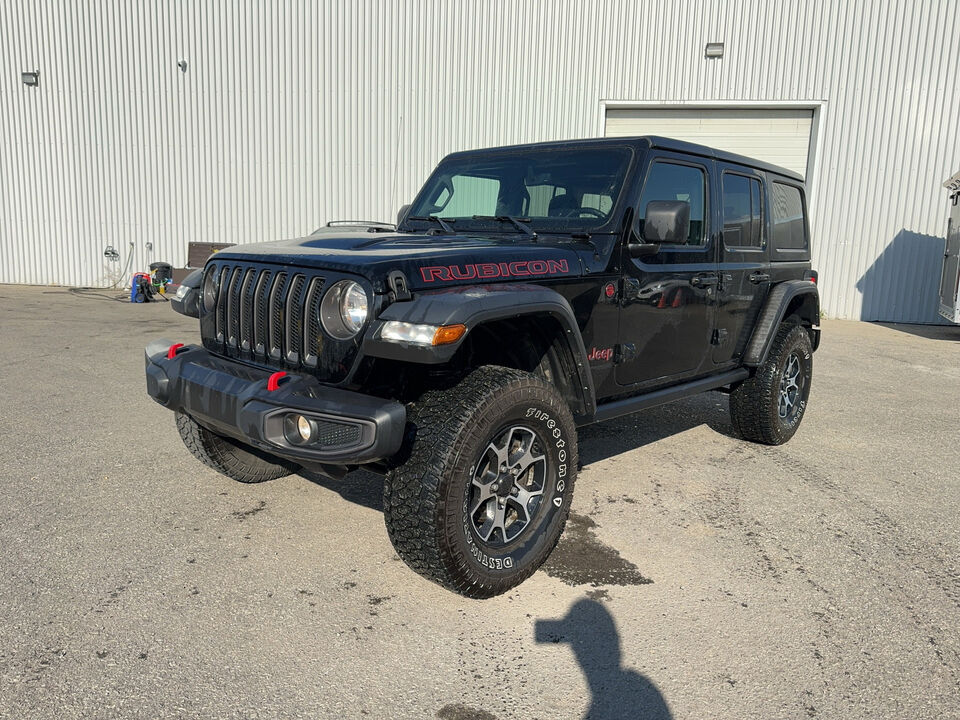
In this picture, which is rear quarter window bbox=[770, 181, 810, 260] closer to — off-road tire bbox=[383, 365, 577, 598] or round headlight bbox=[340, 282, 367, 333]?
off-road tire bbox=[383, 365, 577, 598]

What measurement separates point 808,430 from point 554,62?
32.0 feet

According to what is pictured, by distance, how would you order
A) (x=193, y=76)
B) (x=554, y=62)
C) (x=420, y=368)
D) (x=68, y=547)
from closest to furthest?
1. (x=420, y=368)
2. (x=68, y=547)
3. (x=554, y=62)
4. (x=193, y=76)

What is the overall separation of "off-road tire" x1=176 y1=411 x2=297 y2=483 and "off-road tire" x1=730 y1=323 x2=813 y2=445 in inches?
120

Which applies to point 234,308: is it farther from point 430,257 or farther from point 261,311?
point 430,257

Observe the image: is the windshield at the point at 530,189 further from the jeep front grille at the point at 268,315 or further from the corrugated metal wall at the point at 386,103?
the corrugated metal wall at the point at 386,103

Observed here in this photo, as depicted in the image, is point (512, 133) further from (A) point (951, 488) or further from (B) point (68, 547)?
(B) point (68, 547)

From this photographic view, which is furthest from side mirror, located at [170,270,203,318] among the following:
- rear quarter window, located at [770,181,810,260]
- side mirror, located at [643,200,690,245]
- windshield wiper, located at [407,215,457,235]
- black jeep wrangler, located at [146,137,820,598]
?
rear quarter window, located at [770,181,810,260]

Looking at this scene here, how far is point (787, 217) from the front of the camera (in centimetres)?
504

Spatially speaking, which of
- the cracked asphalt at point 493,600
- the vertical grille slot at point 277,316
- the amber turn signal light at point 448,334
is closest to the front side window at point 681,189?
the amber turn signal light at point 448,334

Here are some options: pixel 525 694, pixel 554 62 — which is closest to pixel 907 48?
pixel 554 62

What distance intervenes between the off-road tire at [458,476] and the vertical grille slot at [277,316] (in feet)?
2.02

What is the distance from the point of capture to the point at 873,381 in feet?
25.1

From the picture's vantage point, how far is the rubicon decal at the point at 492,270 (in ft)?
9.02

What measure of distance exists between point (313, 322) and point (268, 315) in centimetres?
28
